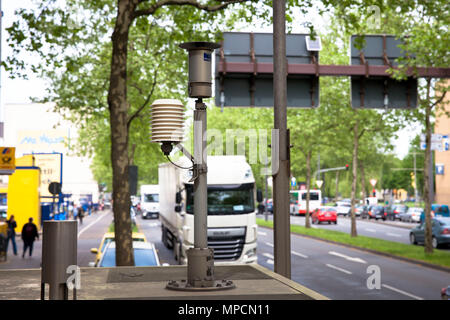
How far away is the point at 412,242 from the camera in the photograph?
36188 mm

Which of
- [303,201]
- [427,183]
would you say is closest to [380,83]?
[427,183]

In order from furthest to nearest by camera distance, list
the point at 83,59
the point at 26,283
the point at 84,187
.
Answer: the point at 84,187 < the point at 83,59 < the point at 26,283

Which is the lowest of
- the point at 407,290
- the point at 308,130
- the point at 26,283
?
the point at 407,290

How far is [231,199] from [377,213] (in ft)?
176

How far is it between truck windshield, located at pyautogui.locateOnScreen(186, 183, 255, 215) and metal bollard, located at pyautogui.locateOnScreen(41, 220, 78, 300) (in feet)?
57.1

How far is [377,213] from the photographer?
74.4 meters

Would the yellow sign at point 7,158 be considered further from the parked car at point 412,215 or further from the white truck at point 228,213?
the parked car at point 412,215

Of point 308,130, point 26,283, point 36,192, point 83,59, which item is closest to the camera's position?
point 26,283

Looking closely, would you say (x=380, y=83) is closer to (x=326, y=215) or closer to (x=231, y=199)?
(x=231, y=199)

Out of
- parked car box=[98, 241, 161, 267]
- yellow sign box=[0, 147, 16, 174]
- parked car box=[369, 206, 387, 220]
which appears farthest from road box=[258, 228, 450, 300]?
parked car box=[369, 206, 387, 220]

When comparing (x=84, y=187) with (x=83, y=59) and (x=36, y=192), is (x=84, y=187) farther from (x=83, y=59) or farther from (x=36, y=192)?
(x=83, y=59)

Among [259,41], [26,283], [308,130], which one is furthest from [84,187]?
[26,283]

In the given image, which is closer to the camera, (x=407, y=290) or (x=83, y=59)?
(x=407, y=290)

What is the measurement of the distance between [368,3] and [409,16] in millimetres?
13257
